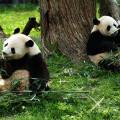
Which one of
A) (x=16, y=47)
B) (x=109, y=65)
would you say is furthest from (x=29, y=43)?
(x=109, y=65)

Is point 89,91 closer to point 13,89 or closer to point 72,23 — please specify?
point 13,89

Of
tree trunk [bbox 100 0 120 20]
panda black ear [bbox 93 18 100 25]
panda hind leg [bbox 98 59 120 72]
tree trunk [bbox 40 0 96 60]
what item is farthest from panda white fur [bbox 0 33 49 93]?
tree trunk [bbox 100 0 120 20]

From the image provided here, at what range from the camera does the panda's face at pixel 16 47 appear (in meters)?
6.31

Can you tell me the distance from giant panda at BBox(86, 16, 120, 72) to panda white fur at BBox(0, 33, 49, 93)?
175 cm

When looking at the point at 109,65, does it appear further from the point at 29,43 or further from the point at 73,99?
the point at 29,43

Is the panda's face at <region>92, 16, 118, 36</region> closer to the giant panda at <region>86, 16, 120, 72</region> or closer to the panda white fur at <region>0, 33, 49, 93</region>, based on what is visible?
the giant panda at <region>86, 16, 120, 72</region>

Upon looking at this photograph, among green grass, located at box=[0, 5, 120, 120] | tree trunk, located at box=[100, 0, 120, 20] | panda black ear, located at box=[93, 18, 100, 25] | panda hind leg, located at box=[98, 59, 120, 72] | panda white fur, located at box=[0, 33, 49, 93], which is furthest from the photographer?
tree trunk, located at box=[100, 0, 120, 20]

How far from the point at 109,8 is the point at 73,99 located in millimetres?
4586

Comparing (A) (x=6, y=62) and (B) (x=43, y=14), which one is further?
(B) (x=43, y=14)

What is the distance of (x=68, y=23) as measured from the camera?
848cm

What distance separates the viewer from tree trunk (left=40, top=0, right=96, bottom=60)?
8422 millimetres

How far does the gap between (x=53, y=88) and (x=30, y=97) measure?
828 millimetres

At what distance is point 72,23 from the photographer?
8.48 meters

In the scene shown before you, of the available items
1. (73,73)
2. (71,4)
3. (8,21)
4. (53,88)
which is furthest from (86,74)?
(8,21)
